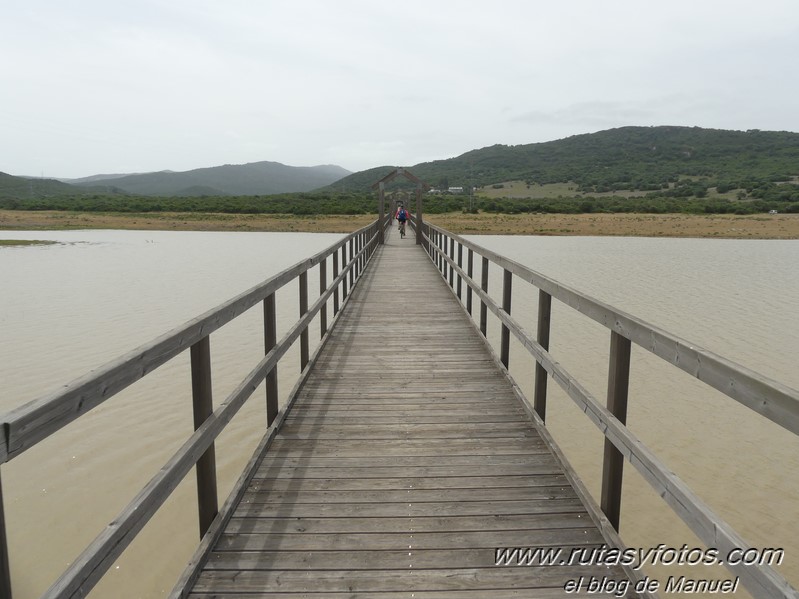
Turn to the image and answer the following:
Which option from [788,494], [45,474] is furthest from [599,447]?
[45,474]

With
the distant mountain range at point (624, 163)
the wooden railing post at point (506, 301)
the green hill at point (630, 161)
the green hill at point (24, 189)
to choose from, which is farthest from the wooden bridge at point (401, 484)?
the green hill at point (24, 189)

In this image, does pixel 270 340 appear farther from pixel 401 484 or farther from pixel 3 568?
pixel 3 568

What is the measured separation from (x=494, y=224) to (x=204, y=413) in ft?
134

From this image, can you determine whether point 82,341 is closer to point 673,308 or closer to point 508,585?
point 508,585

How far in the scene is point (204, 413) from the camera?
8.18 feet

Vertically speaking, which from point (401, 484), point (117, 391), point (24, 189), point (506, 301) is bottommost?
point (401, 484)

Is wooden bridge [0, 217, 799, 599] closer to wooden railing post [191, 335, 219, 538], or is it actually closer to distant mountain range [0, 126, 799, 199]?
wooden railing post [191, 335, 219, 538]

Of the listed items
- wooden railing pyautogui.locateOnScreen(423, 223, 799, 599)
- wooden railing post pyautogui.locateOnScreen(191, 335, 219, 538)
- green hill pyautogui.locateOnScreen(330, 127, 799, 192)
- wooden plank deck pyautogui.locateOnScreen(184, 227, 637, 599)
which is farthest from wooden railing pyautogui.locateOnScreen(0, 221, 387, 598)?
green hill pyautogui.locateOnScreen(330, 127, 799, 192)

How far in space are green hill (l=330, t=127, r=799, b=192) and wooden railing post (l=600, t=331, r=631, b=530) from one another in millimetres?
83651

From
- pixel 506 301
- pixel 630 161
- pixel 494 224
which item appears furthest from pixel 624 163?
pixel 506 301

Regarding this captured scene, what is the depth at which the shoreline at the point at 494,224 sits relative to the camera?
36562mm

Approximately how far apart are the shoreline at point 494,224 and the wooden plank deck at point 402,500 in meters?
31.8

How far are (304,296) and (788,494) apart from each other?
4.33 meters

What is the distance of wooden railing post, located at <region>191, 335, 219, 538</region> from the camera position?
8.12ft
